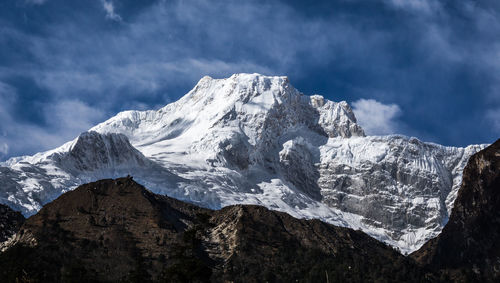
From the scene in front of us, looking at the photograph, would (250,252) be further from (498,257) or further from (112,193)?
(498,257)

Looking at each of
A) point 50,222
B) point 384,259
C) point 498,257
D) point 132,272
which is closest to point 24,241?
point 50,222

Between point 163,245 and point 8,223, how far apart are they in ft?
137

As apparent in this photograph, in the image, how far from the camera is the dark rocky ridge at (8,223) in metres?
166

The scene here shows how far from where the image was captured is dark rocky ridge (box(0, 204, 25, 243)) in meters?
166

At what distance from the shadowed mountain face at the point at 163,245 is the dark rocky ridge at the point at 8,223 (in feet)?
37.2

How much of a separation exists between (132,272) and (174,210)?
2178 inches

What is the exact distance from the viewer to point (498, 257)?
652ft

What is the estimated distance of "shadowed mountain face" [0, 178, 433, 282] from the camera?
138 metres

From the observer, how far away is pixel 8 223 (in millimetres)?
171875

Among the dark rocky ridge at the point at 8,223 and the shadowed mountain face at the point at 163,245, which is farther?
the dark rocky ridge at the point at 8,223

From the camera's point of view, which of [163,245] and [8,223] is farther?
[8,223]

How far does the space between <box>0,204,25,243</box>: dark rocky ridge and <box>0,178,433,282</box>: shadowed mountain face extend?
11324 mm

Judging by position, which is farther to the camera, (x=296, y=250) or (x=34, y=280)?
(x=296, y=250)

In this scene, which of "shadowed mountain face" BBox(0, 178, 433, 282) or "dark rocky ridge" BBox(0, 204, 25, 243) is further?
"dark rocky ridge" BBox(0, 204, 25, 243)
